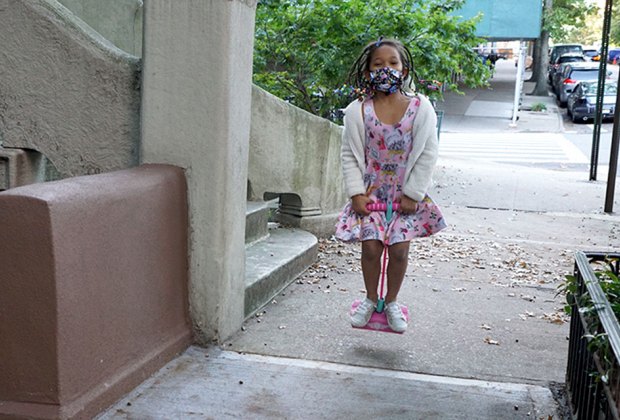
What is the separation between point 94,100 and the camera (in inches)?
180

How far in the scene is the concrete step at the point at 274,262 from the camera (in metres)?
5.41

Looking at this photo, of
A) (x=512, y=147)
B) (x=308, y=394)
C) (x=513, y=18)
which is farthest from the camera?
(x=513, y=18)

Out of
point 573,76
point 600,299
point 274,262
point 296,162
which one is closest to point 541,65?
point 573,76

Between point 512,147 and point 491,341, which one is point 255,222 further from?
point 512,147

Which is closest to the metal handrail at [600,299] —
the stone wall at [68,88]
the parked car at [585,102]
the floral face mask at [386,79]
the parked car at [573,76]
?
the floral face mask at [386,79]

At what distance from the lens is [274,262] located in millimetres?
5973

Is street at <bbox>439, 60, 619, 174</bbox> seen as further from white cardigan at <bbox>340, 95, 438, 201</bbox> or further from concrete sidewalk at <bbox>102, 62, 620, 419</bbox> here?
white cardigan at <bbox>340, 95, 438, 201</bbox>

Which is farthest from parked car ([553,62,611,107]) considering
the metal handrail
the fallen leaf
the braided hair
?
the metal handrail

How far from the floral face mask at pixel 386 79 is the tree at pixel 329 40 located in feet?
16.1

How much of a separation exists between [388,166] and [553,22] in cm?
3573

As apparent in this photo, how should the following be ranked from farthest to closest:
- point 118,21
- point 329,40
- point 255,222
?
point 329,40, point 118,21, point 255,222

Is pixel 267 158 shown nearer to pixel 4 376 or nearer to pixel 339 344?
pixel 339 344

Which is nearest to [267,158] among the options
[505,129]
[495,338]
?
[495,338]

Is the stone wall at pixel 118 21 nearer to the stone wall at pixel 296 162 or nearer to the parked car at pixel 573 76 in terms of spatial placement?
the stone wall at pixel 296 162
